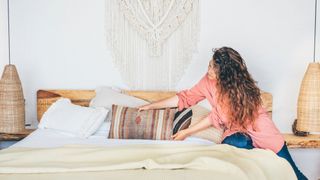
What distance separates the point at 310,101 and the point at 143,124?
4.35 ft

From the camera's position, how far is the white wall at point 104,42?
3.55 m

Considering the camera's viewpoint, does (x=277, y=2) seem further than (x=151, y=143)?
Yes

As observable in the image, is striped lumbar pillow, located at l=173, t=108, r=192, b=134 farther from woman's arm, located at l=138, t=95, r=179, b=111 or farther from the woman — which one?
the woman

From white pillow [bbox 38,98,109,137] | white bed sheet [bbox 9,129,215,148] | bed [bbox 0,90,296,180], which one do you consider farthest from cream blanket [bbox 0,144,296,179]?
white pillow [bbox 38,98,109,137]

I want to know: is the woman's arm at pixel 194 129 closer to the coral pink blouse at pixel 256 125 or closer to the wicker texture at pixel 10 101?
the coral pink blouse at pixel 256 125

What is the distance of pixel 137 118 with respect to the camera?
310cm

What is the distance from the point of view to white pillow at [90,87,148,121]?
3316 mm

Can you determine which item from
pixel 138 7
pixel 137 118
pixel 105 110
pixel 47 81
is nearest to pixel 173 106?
pixel 137 118

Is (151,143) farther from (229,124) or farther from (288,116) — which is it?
(288,116)

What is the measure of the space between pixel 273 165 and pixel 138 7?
1.77m

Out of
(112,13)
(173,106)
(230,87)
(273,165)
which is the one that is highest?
(112,13)

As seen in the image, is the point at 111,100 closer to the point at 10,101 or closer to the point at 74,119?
the point at 74,119

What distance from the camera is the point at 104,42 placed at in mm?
3566

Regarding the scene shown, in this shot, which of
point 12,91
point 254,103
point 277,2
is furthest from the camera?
point 277,2
